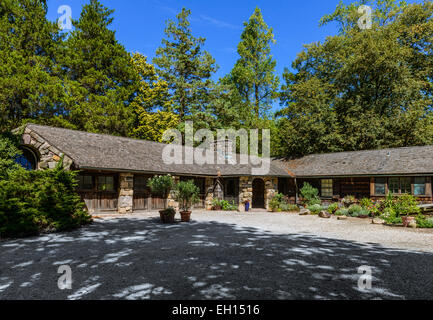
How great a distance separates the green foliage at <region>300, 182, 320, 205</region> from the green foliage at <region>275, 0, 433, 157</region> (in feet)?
19.7

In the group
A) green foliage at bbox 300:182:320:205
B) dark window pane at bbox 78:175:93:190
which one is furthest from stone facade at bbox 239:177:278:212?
dark window pane at bbox 78:175:93:190

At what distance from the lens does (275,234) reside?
32.5ft

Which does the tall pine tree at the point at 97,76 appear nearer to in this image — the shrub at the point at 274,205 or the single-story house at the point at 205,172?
the single-story house at the point at 205,172

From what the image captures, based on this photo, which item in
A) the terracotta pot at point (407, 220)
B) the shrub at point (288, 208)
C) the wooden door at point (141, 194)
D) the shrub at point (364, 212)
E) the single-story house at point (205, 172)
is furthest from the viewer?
the shrub at point (288, 208)

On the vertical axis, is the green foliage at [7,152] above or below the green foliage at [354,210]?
above

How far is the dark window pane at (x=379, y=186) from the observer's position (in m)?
17.1

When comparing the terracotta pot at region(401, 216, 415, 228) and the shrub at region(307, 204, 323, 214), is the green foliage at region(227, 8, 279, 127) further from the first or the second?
the terracotta pot at region(401, 216, 415, 228)

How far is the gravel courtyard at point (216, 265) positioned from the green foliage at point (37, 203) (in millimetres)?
800

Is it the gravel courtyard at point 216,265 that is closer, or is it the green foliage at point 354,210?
the gravel courtyard at point 216,265

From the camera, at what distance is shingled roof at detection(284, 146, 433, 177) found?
16078 mm

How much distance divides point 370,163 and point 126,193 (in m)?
16.3

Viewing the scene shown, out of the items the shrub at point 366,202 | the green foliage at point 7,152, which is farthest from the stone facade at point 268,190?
the green foliage at point 7,152

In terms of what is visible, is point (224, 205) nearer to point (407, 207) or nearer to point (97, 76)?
point (407, 207)
